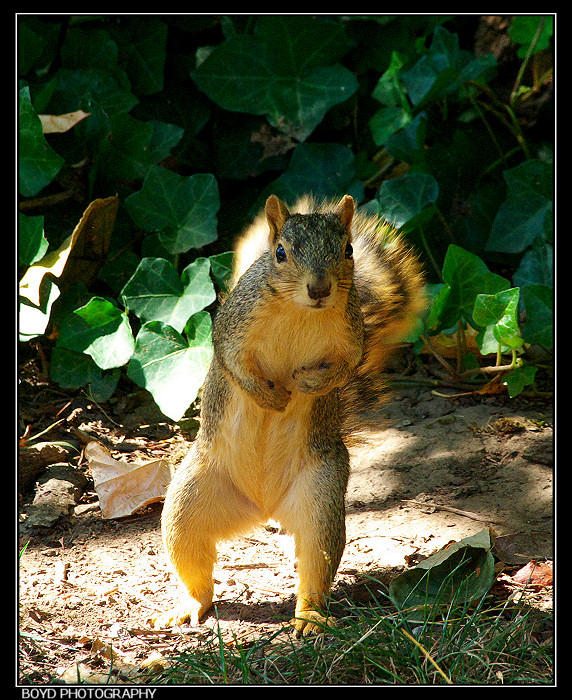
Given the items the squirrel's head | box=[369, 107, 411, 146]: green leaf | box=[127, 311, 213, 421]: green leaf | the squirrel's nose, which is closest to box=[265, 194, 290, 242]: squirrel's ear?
the squirrel's head

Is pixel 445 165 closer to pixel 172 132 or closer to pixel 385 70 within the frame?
pixel 385 70

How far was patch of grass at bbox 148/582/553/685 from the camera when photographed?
2111 mm

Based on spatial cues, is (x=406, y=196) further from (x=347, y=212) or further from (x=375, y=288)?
(x=347, y=212)

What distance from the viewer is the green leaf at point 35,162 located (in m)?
3.76

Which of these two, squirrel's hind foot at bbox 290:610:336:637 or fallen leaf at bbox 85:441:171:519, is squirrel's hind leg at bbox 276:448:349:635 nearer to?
squirrel's hind foot at bbox 290:610:336:637

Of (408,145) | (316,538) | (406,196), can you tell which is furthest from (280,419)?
(408,145)

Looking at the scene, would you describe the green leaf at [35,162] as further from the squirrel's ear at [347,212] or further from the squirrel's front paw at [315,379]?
the squirrel's front paw at [315,379]

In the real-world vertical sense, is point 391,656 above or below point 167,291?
below

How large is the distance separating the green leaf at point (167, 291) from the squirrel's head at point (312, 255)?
1.19m

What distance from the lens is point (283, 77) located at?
425 cm

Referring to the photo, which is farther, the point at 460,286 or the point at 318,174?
the point at 318,174

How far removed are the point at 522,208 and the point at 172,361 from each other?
75.8 inches

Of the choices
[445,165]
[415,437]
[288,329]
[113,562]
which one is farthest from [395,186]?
[113,562]

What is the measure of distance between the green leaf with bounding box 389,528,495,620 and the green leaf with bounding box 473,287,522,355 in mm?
1044
